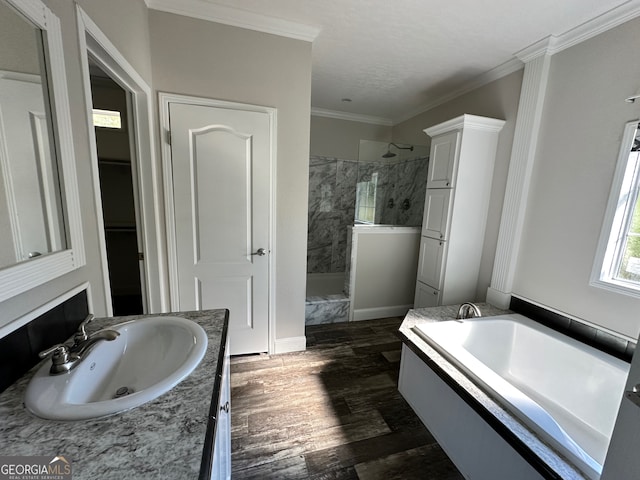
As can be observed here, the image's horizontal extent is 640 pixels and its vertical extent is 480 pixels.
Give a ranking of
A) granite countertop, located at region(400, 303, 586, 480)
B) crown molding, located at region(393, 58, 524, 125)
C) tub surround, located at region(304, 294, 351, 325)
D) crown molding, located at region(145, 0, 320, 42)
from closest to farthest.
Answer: granite countertop, located at region(400, 303, 586, 480)
crown molding, located at region(145, 0, 320, 42)
crown molding, located at region(393, 58, 524, 125)
tub surround, located at region(304, 294, 351, 325)

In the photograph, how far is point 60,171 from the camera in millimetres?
896

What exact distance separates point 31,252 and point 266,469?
1.41 meters

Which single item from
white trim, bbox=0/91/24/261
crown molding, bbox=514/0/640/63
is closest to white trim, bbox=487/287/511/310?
crown molding, bbox=514/0/640/63

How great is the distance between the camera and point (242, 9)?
1.77 metres

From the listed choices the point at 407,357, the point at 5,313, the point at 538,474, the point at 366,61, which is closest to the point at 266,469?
the point at 407,357

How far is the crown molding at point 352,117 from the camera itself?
12.0 feet

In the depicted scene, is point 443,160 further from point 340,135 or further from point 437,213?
point 340,135

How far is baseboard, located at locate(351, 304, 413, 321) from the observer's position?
3057mm

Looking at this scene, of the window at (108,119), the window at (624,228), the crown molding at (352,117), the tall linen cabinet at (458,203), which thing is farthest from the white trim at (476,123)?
the window at (108,119)

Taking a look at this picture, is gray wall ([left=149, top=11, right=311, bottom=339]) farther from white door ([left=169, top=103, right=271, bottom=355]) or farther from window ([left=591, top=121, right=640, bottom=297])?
window ([left=591, top=121, right=640, bottom=297])

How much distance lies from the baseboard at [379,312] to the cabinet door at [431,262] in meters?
0.56

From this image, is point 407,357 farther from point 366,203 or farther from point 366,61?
point 366,61

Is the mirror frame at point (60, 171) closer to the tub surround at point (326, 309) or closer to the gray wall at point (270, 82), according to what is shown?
the gray wall at point (270, 82)

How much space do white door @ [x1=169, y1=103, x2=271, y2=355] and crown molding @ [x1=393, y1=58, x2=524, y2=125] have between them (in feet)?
6.67
